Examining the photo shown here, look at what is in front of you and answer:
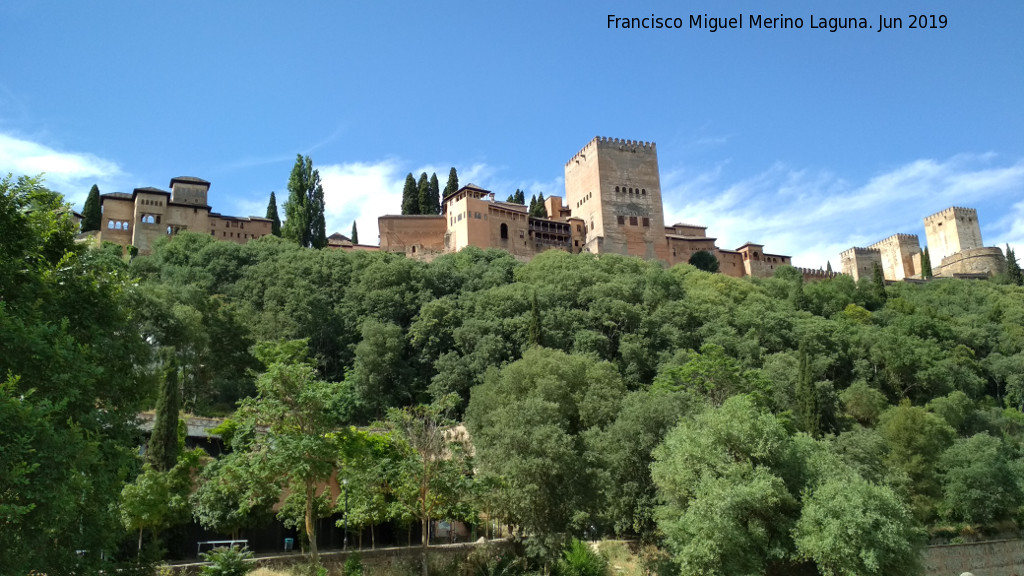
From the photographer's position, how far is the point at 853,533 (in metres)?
25.5

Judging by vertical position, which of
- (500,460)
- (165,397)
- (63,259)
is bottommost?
(500,460)

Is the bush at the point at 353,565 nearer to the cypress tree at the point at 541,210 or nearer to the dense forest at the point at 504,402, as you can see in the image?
the dense forest at the point at 504,402

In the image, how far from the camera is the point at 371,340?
47562 millimetres

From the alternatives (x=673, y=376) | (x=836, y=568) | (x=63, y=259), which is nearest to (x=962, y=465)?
(x=673, y=376)

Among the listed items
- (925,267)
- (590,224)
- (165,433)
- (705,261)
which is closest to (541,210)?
(590,224)

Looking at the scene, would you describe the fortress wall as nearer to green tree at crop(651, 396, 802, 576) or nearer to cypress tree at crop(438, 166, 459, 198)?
cypress tree at crop(438, 166, 459, 198)

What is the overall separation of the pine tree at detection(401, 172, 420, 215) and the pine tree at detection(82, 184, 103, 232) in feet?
95.2

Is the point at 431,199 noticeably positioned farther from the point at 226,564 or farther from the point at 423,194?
the point at 226,564

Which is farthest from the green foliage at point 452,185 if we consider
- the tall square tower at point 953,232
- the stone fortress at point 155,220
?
the tall square tower at point 953,232

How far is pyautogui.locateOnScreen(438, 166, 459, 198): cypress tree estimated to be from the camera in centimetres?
8184

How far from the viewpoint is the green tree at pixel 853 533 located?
25.5 m

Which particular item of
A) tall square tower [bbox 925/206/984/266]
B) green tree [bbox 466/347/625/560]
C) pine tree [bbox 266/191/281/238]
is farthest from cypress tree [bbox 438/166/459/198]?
tall square tower [bbox 925/206/984/266]

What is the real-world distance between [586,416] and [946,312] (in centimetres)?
5738

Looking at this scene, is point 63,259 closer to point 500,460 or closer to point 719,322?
point 500,460
